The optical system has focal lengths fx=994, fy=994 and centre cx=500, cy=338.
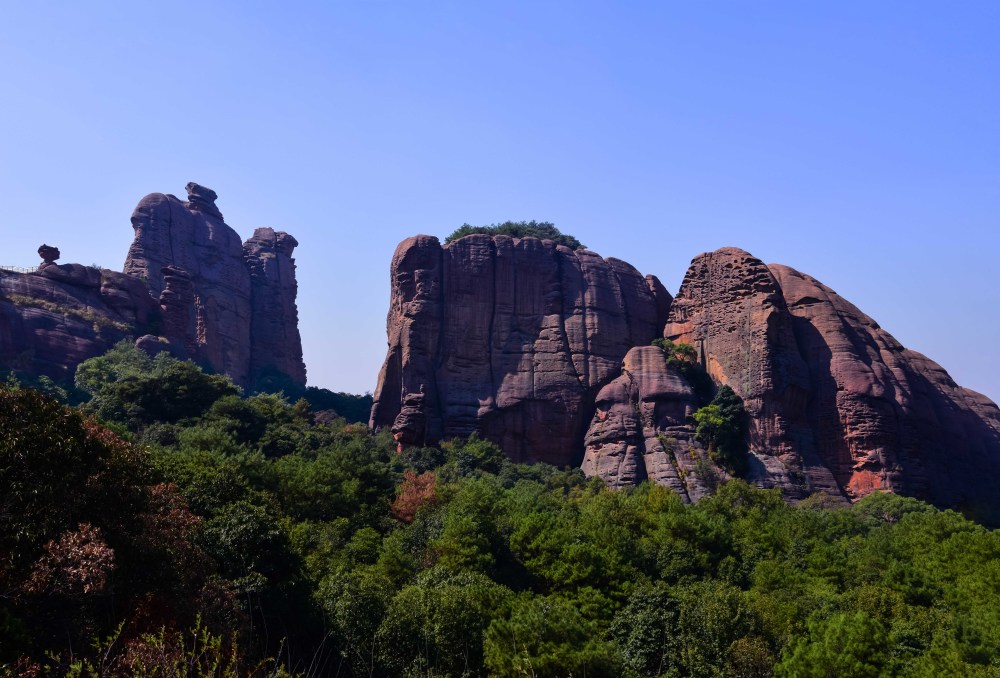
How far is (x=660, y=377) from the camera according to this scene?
55.1 meters

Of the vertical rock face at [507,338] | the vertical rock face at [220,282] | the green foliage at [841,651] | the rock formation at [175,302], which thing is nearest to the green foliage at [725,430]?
the vertical rock face at [507,338]

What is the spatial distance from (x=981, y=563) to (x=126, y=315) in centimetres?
5717

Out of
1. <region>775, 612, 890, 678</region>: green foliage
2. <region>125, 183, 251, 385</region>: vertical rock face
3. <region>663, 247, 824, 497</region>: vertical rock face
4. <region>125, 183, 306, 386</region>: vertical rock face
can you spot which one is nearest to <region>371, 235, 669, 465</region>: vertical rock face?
<region>663, 247, 824, 497</region>: vertical rock face

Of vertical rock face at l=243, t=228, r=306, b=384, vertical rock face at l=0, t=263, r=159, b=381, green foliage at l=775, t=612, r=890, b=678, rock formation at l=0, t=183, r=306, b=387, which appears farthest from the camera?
vertical rock face at l=243, t=228, r=306, b=384

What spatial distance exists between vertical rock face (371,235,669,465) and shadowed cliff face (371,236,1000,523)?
89mm

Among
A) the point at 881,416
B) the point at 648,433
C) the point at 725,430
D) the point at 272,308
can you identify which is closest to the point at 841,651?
the point at 725,430

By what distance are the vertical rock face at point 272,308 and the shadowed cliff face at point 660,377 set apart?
3239 cm

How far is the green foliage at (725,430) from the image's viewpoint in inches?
2019

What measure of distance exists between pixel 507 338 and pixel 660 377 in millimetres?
9762

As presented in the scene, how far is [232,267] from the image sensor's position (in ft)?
293

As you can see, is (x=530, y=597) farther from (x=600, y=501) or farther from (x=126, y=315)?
(x=126, y=315)

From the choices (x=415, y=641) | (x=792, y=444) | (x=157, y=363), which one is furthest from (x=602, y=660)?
(x=157, y=363)

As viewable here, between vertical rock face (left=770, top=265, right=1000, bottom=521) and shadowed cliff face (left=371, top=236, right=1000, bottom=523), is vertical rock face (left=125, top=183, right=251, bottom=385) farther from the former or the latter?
vertical rock face (left=770, top=265, right=1000, bottom=521)

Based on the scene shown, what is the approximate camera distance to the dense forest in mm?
18250
